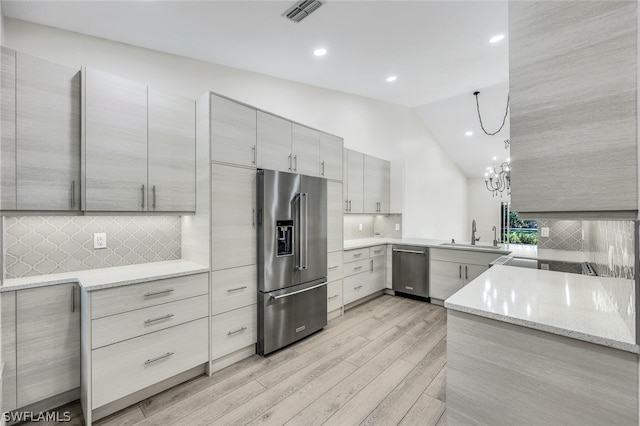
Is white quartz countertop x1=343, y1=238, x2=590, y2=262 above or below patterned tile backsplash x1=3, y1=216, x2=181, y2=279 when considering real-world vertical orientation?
below

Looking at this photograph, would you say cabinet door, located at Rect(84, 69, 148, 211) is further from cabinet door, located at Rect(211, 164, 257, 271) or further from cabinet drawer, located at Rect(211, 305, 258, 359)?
cabinet drawer, located at Rect(211, 305, 258, 359)

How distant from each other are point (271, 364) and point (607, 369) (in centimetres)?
226

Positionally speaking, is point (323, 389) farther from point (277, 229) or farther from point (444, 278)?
point (444, 278)

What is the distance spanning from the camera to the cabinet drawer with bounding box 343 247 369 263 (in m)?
3.84

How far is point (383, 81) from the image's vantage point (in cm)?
393

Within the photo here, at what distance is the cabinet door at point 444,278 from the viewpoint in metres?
3.87

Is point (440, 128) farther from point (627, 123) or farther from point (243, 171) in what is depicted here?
point (627, 123)

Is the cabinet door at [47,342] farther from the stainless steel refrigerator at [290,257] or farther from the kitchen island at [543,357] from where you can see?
the kitchen island at [543,357]

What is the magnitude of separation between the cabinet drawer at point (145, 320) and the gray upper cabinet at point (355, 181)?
8.30ft

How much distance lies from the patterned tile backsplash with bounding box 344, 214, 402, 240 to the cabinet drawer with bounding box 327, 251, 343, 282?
3.35ft

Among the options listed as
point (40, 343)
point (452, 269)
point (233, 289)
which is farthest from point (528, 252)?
point (40, 343)

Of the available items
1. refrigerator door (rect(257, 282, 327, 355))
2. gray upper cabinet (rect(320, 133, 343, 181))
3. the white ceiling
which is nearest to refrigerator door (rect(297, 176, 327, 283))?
refrigerator door (rect(257, 282, 327, 355))

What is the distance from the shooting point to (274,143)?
113 inches

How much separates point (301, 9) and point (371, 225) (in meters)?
3.57
